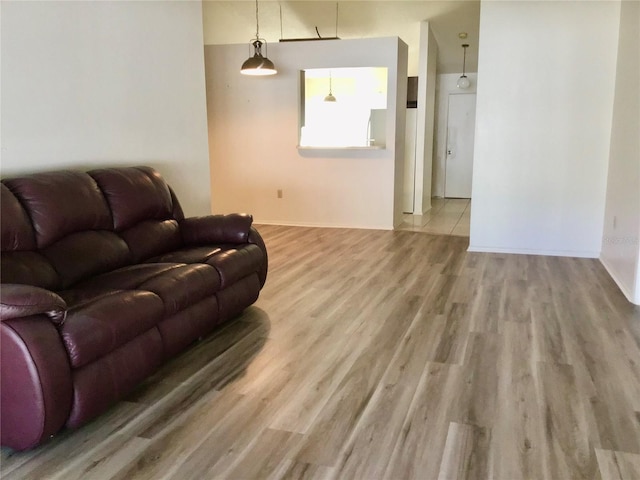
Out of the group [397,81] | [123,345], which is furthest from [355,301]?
[397,81]

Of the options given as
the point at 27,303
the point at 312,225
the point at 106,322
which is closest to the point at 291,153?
the point at 312,225

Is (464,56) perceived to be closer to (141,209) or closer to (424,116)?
(424,116)

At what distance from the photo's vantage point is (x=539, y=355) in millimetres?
3014

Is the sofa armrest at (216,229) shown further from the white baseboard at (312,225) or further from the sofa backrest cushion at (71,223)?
the white baseboard at (312,225)

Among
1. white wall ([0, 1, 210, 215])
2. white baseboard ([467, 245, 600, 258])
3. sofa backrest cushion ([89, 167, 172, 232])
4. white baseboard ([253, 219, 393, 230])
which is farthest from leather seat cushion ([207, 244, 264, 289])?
white baseboard ([253, 219, 393, 230])

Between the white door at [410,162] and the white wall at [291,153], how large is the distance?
3.68 feet

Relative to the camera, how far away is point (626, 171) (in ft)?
14.6

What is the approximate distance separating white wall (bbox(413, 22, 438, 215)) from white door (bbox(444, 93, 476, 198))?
69.7 inches

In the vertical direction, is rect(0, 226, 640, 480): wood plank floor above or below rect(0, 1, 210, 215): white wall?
below

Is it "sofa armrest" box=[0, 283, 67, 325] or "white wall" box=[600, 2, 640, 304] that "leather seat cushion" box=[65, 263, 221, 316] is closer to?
"sofa armrest" box=[0, 283, 67, 325]

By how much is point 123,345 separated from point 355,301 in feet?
6.38

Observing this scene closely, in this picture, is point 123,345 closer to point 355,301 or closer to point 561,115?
point 355,301

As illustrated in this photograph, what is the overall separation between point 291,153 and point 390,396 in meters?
4.95

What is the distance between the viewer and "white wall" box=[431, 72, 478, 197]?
10.1 m
